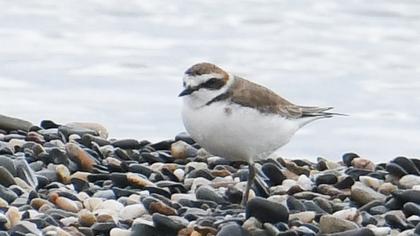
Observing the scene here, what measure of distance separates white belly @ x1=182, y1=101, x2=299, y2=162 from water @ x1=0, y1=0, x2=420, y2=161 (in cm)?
407

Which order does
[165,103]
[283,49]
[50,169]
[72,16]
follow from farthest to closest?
[72,16], [283,49], [165,103], [50,169]

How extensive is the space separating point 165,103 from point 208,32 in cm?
311

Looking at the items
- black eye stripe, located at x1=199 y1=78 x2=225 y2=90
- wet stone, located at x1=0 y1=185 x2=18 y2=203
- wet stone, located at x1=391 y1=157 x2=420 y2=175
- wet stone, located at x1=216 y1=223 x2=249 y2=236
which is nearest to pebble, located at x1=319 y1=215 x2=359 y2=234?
wet stone, located at x1=216 y1=223 x2=249 y2=236

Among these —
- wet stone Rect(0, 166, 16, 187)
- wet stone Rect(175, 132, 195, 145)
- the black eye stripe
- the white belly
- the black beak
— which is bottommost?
wet stone Rect(175, 132, 195, 145)

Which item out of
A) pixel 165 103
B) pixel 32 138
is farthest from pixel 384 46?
pixel 32 138

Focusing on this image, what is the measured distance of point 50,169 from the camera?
9141 mm

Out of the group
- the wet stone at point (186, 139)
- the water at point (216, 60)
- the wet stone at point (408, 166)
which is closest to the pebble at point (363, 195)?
the wet stone at point (408, 166)

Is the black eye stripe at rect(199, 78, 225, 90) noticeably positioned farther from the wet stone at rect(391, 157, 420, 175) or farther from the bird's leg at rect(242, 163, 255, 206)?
the wet stone at rect(391, 157, 420, 175)

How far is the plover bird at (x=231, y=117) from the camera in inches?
330

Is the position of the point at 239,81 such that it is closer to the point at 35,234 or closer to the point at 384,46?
the point at 35,234

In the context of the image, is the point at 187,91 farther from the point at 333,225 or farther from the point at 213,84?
the point at 333,225

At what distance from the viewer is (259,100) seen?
8.61 m

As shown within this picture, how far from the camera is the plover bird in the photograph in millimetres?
8383

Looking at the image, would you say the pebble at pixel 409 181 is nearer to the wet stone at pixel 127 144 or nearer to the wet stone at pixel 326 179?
the wet stone at pixel 326 179
